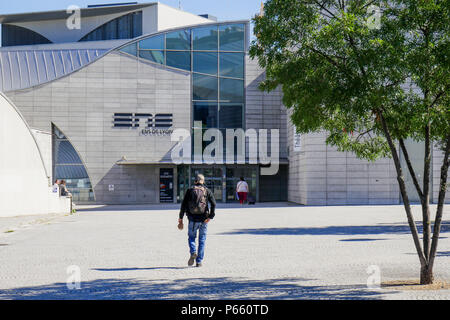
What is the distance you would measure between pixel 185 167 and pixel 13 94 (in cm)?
1325

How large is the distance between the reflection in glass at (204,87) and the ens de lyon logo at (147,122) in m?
2.57

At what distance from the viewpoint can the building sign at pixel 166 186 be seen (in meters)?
42.3

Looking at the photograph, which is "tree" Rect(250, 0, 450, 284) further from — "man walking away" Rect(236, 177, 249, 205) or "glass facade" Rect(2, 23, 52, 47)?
"glass facade" Rect(2, 23, 52, 47)

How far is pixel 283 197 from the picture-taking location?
44.3 m

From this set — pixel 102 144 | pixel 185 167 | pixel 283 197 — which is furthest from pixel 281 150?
pixel 102 144

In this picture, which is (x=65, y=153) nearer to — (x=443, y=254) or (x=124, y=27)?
(x=124, y=27)

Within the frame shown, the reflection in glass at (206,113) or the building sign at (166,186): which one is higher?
the reflection in glass at (206,113)

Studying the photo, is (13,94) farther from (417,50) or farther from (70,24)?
(417,50)

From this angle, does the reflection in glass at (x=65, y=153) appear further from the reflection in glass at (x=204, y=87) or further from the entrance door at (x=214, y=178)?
the reflection in glass at (x=204, y=87)

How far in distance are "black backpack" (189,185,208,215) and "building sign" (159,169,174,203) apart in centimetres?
→ 3175

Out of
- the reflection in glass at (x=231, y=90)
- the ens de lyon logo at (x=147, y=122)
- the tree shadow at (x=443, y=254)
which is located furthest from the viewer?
the reflection in glass at (x=231, y=90)

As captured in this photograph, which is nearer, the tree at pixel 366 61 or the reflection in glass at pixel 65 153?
the tree at pixel 366 61
